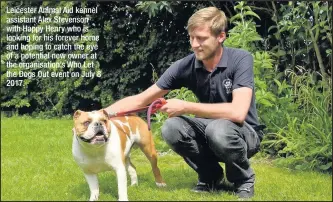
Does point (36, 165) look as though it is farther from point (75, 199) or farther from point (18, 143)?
point (75, 199)

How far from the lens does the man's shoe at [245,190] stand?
3480 millimetres

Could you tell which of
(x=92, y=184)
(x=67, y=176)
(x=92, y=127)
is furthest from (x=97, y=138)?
(x=67, y=176)

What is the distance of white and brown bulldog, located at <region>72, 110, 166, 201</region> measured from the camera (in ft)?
10.2

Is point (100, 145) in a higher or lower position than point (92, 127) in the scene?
lower

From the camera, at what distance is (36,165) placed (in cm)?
379

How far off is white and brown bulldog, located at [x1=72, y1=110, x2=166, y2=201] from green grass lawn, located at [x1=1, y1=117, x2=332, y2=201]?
0.53 feet

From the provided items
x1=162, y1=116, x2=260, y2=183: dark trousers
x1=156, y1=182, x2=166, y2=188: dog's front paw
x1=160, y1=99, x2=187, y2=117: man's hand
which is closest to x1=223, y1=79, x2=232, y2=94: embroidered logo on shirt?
x1=162, y1=116, x2=260, y2=183: dark trousers

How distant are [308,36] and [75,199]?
292 cm

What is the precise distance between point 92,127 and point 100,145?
16cm

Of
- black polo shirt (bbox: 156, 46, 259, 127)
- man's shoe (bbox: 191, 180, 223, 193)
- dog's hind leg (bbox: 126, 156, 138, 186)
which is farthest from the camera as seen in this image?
dog's hind leg (bbox: 126, 156, 138, 186)

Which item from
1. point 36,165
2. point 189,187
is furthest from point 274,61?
point 36,165

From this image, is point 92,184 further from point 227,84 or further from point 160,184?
point 227,84

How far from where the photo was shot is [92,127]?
3090mm

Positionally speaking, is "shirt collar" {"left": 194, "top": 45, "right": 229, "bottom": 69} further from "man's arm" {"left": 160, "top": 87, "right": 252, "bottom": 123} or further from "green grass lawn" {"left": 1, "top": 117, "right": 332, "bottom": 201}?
"green grass lawn" {"left": 1, "top": 117, "right": 332, "bottom": 201}
